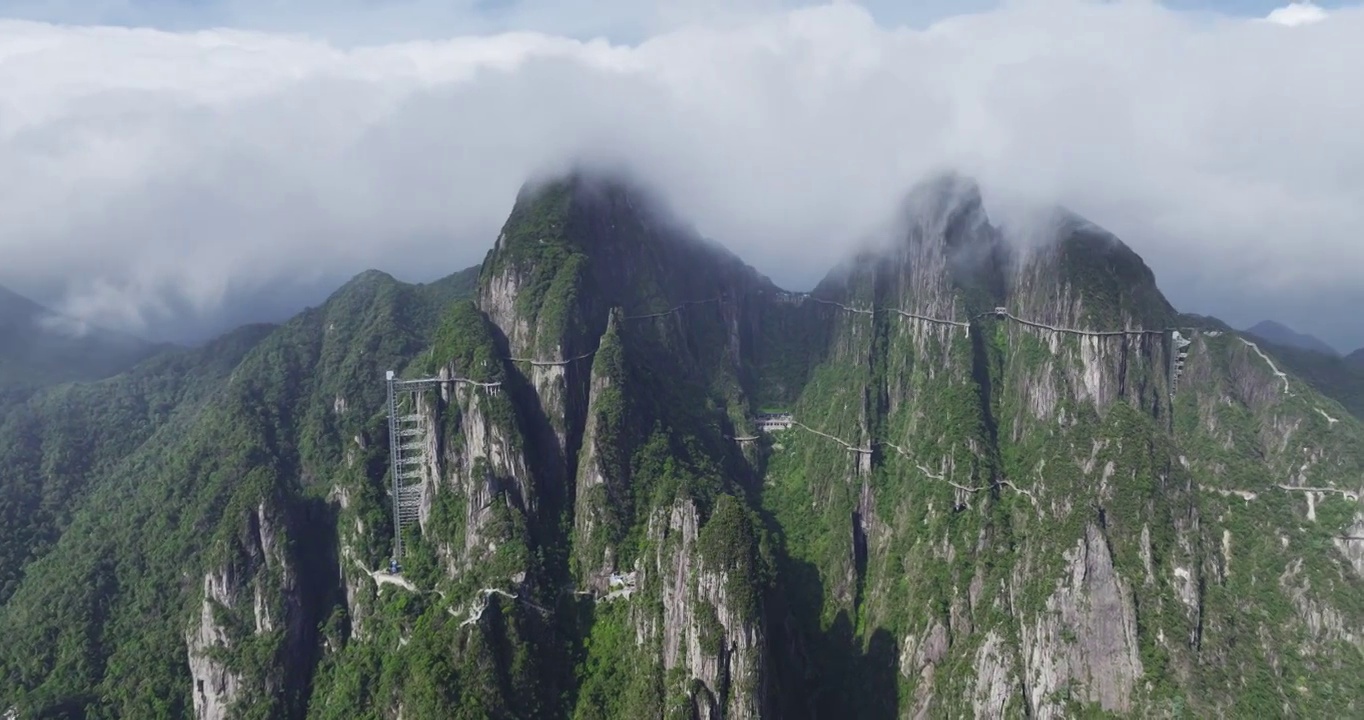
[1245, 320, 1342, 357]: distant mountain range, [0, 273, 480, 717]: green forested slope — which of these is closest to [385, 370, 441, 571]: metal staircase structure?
[0, 273, 480, 717]: green forested slope

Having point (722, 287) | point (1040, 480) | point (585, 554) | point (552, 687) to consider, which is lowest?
point (552, 687)

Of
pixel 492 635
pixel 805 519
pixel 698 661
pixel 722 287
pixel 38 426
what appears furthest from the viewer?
pixel 722 287

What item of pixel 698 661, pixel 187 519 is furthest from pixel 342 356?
pixel 698 661

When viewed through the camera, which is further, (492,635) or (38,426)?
(38,426)

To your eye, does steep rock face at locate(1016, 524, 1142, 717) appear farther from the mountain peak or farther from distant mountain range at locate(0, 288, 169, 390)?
the mountain peak

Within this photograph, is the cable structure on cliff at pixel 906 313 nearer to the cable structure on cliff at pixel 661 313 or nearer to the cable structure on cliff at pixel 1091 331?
the cable structure on cliff at pixel 1091 331

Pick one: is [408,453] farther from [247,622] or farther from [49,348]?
[49,348]

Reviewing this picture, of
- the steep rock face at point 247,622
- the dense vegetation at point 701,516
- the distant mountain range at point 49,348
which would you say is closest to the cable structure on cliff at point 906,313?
the dense vegetation at point 701,516

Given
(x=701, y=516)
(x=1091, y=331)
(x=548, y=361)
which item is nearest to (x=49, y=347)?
(x=548, y=361)

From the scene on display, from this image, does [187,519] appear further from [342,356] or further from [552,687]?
[552,687]
